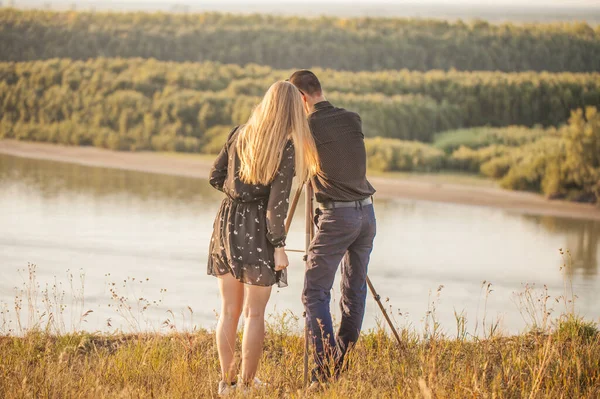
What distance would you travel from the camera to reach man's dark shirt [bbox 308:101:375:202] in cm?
439

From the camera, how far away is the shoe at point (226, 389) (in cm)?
417

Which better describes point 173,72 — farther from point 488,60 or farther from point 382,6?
point 488,60

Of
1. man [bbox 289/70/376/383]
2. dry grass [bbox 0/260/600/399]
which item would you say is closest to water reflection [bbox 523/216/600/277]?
dry grass [bbox 0/260/600/399]

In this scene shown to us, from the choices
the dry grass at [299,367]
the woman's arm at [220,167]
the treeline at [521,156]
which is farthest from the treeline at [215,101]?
the woman's arm at [220,167]

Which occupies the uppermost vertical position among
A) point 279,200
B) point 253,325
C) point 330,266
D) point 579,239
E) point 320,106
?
point 320,106

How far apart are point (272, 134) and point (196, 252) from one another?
233 inches

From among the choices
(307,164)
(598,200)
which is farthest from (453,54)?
(307,164)

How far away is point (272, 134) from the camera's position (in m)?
3.94

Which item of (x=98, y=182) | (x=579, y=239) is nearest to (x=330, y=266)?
(x=579, y=239)

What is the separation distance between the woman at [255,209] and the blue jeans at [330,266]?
0.26 metres

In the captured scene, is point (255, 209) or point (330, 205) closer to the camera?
point (255, 209)

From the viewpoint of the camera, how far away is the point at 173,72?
68.1 feet

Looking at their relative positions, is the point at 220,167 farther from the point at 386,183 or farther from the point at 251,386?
the point at 386,183

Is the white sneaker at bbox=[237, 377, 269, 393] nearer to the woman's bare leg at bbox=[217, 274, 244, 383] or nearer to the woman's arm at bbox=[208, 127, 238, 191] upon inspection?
the woman's bare leg at bbox=[217, 274, 244, 383]
